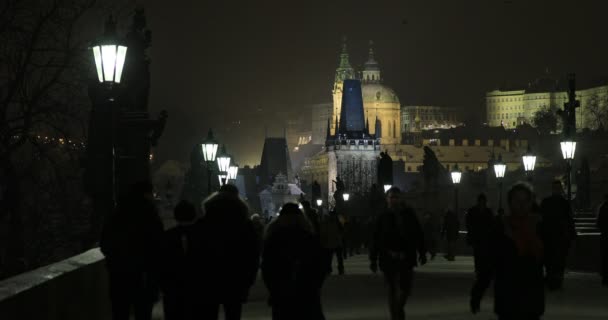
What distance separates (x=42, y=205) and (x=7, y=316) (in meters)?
16.5

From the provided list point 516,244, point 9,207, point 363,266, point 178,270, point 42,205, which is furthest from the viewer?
point 363,266

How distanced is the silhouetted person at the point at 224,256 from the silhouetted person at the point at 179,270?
9 cm

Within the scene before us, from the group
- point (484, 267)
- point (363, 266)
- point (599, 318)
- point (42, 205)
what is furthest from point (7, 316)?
point (363, 266)

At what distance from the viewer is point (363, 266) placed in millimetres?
32375

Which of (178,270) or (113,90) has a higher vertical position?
(113,90)

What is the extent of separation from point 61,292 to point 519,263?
4.58 meters

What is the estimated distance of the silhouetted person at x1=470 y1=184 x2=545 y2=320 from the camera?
1010 cm

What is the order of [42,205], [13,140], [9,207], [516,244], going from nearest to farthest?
1. [516,244]
2. [9,207]
3. [13,140]
4. [42,205]

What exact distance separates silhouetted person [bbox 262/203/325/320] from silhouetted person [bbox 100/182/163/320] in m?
1.14

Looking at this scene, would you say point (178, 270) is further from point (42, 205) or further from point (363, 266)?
point (363, 266)

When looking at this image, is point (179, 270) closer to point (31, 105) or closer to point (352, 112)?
point (31, 105)

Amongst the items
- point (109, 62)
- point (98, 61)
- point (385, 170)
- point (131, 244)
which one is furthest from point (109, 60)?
point (385, 170)

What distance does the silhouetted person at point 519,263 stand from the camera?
10.1 m

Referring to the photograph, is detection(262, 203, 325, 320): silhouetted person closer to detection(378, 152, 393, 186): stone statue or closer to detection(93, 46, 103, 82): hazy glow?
detection(93, 46, 103, 82): hazy glow
